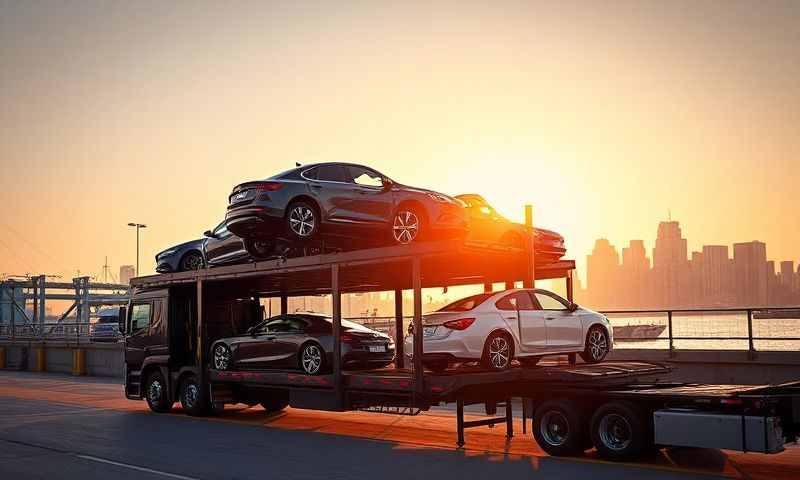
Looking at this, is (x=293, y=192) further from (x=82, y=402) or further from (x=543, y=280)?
(x=82, y=402)

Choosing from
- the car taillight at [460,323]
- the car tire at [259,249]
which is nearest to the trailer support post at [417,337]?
the car taillight at [460,323]

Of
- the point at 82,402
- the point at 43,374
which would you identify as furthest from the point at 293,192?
the point at 43,374

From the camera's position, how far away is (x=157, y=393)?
729 inches

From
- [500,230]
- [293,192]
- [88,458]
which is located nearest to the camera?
[88,458]

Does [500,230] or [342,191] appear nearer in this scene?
[342,191]

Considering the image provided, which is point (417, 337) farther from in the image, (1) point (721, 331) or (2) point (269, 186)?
(1) point (721, 331)

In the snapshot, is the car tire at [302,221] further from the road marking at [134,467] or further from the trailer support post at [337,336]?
the road marking at [134,467]

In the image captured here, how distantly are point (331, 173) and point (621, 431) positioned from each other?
6.21m

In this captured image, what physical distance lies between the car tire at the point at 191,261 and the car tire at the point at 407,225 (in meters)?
5.74

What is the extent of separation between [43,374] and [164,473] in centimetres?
2922

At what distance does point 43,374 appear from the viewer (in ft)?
121

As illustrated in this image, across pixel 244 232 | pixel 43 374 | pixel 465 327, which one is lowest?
pixel 43 374

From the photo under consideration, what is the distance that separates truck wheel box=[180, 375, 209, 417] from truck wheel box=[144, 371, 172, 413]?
586mm

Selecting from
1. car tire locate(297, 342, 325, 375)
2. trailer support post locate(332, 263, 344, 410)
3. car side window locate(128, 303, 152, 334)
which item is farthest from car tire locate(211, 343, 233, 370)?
trailer support post locate(332, 263, 344, 410)
